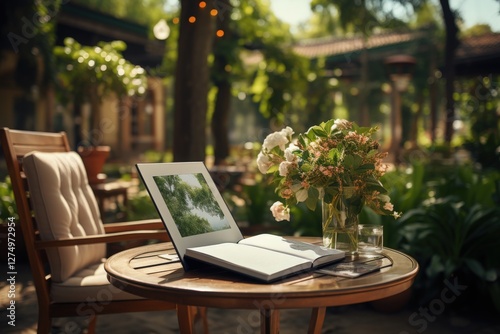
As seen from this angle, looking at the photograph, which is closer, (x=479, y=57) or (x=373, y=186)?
(x=373, y=186)

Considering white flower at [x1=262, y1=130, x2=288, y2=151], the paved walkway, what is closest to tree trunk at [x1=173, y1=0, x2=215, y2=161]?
the paved walkway

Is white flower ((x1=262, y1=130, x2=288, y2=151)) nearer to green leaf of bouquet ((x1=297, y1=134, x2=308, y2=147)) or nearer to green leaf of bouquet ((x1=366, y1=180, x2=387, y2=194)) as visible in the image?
green leaf of bouquet ((x1=297, y1=134, x2=308, y2=147))

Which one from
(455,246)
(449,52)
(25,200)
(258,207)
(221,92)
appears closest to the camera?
(25,200)

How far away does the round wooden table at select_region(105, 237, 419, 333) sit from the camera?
168 centimetres

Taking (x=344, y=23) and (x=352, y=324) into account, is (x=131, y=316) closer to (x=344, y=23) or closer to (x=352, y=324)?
(x=352, y=324)

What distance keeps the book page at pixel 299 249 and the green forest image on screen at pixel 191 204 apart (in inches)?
5.7

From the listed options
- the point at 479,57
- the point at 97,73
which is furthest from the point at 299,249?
the point at 479,57

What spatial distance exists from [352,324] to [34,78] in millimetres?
8183

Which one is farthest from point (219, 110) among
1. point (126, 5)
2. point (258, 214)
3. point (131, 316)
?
point (126, 5)

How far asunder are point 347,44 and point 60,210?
16159 mm

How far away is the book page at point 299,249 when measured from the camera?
1.99 meters

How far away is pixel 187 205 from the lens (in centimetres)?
216

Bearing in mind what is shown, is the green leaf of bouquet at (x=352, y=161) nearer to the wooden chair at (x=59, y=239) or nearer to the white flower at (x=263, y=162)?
the white flower at (x=263, y=162)

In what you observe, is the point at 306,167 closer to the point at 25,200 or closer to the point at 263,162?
the point at 263,162
